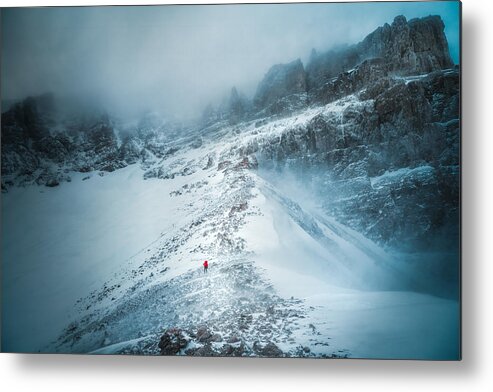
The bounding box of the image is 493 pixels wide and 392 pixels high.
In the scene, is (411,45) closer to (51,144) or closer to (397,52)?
(397,52)

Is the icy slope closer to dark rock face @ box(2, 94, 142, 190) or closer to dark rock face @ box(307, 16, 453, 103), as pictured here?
dark rock face @ box(307, 16, 453, 103)

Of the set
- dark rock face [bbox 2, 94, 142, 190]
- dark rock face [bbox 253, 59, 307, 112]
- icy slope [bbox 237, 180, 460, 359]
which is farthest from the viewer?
dark rock face [bbox 2, 94, 142, 190]

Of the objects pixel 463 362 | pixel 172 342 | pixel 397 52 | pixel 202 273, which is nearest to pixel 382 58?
pixel 397 52

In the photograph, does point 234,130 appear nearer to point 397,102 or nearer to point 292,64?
point 292,64

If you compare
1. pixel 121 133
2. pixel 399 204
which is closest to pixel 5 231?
pixel 121 133

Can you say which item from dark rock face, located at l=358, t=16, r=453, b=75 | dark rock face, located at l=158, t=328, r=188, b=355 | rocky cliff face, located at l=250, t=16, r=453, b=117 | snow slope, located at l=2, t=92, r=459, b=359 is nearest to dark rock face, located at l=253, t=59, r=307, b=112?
rocky cliff face, located at l=250, t=16, r=453, b=117

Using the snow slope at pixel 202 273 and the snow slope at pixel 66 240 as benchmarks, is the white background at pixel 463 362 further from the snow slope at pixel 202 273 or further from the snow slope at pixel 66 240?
the snow slope at pixel 66 240
